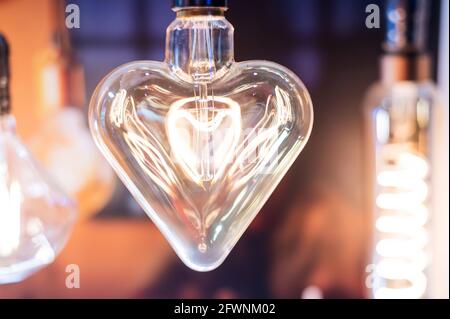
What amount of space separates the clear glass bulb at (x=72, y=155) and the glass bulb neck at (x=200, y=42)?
47 centimetres

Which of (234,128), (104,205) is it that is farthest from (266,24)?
(234,128)

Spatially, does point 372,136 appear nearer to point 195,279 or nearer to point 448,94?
point 448,94

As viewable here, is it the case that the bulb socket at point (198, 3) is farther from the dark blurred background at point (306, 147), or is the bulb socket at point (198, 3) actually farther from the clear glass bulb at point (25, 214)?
the dark blurred background at point (306, 147)

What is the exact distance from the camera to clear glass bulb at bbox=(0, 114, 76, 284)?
56cm

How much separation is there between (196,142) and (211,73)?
43mm

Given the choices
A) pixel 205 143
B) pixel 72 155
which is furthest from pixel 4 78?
pixel 72 155

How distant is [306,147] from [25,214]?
44 centimetres

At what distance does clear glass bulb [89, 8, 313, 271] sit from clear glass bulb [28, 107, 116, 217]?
0.45 meters

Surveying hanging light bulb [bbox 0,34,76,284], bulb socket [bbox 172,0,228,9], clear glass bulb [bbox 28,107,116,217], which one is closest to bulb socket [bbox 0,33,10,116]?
hanging light bulb [bbox 0,34,76,284]

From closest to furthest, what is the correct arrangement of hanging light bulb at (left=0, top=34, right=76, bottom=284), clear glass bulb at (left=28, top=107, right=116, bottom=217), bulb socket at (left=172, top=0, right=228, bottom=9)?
bulb socket at (left=172, top=0, right=228, bottom=9) → hanging light bulb at (left=0, top=34, right=76, bottom=284) → clear glass bulb at (left=28, top=107, right=116, bottom=217)

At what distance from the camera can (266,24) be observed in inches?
36.9

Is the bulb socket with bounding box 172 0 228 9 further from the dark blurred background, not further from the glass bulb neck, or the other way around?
the dark blurred background

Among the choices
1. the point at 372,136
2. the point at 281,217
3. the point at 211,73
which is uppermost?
the point at 211,73

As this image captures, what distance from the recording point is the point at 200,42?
411 mm
